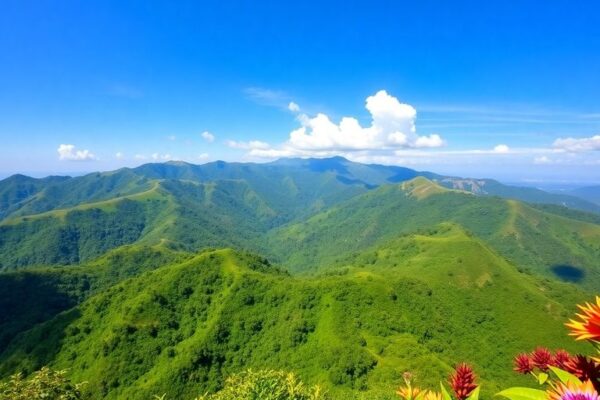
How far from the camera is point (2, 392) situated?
20.6 m

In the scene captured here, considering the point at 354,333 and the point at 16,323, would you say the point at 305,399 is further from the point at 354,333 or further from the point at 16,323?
the point at 16,323

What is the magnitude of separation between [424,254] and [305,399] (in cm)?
14073

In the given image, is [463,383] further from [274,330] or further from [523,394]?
[274,330]

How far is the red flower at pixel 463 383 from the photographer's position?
6079 millimetres

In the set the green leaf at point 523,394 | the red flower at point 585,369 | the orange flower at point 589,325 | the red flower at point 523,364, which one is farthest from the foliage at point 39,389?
the orange flower at point 589,325

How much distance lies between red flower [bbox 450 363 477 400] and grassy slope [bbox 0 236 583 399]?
202 feet

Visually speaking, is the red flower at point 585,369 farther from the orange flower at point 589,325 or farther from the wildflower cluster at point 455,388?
the wildflower cluster at point 455,388

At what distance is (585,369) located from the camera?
447 centimetres

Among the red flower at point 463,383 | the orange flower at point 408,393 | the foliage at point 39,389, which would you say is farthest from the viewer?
the foliage at point 39,389

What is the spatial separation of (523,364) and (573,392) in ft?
15.2

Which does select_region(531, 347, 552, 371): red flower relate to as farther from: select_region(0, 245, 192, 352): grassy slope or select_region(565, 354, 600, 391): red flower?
select_region(0, 245, 192, 352): grassy slope

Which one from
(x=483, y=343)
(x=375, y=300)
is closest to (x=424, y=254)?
(x=483, y=343)

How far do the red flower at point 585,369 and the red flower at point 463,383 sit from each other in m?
1.64

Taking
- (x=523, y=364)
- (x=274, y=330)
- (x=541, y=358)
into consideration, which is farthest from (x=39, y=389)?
(x=274, y=330)
